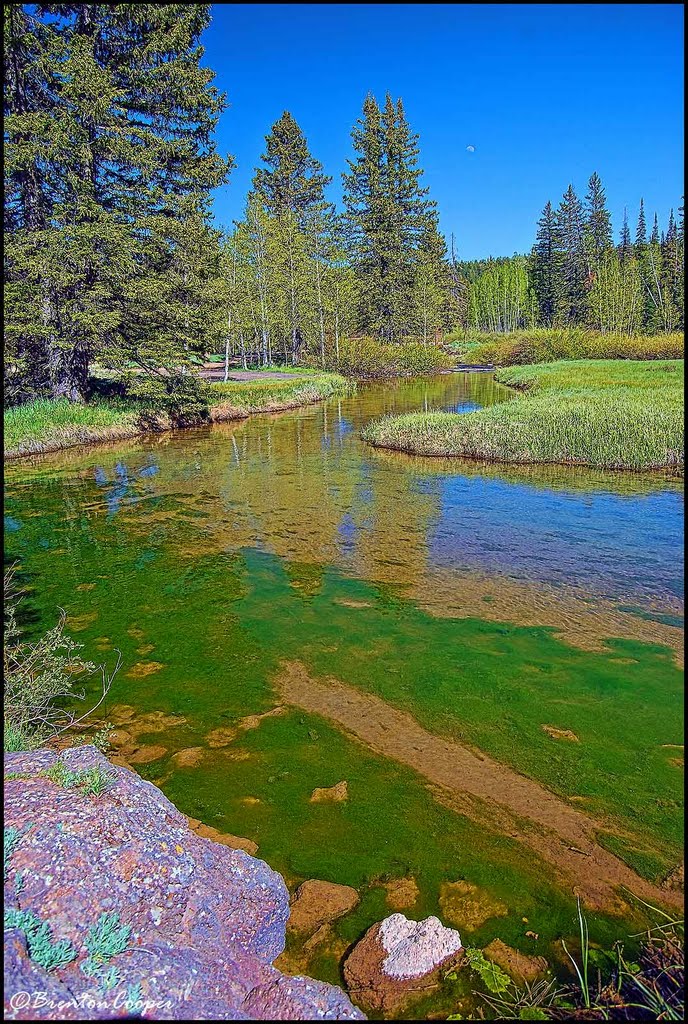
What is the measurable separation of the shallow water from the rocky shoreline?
328 millimetres

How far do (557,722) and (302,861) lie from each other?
2.83 m

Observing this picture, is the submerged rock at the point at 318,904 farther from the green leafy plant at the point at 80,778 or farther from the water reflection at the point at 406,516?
the water reflection at the point at 406,516

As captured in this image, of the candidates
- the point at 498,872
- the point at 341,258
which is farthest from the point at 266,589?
the point at 341,258

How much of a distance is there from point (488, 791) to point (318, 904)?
172 cm

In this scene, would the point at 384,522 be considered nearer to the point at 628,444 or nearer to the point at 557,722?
the point at 557,722

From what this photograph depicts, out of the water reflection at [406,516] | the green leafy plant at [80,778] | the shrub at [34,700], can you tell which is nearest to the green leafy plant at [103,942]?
the green leafy plant at [80,778]

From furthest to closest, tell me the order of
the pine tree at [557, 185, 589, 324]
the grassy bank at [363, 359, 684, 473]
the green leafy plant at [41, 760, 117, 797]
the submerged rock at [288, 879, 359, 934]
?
the pine tree at [557, 185, 589, 324]
the grassy bank at [363, 359, 684, 473]
the submerged rock at [288, 879, 359, 934]
the green leafy plant at [41, 760, 117, 797]

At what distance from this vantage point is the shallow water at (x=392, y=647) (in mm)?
4676

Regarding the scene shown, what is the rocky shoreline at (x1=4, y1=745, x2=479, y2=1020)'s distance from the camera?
2783 millimetres

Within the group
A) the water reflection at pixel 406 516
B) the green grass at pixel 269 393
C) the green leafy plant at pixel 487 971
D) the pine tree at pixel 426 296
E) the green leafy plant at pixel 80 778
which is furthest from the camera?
the pine tree at pixel 426 296

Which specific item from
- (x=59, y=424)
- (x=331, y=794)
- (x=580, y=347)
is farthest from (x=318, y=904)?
(x=580, y=347)

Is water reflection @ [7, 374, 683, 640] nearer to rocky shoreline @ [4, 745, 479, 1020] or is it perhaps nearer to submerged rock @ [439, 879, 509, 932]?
submerged rock @ [439, 879, 509, 932]

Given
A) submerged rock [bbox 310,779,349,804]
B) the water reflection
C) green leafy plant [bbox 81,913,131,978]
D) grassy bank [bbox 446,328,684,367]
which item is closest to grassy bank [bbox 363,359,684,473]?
the water reflection

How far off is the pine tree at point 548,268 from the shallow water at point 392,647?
61677 millimetres
